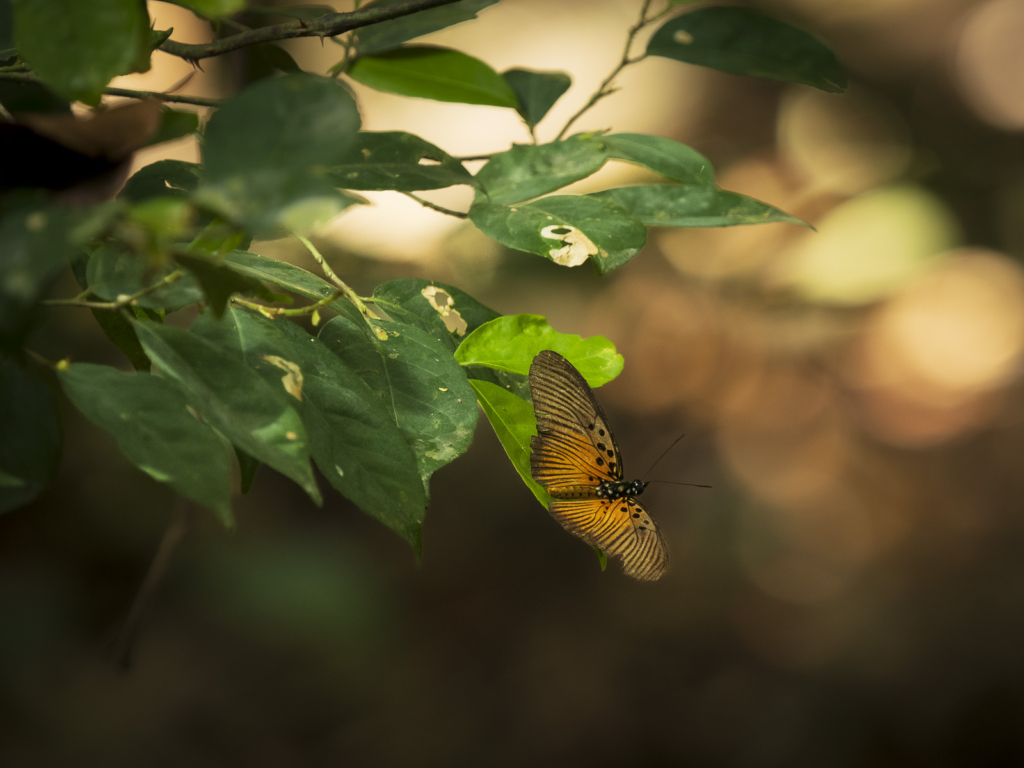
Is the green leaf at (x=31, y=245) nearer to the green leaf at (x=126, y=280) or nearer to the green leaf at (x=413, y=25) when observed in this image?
the green leaf at (x=126, y=280)

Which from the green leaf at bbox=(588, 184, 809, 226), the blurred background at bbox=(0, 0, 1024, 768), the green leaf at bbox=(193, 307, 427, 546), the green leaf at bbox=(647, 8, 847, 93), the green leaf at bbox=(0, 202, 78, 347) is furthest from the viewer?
the blurred background at bbox=(0, 0, 1024, 768)

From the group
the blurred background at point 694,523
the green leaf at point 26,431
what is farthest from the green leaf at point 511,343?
the blurred background at point 694,523

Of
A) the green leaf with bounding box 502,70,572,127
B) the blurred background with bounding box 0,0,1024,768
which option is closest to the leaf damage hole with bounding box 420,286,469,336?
the green leaf with bounding box 502,70,572,127

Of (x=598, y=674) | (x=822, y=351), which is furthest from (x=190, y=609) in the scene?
(x=822, y=351)

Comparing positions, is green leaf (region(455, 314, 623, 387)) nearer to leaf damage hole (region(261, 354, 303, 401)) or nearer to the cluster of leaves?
the cluster of leaves

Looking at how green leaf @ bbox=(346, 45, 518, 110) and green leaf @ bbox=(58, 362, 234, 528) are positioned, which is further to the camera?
green leaf @ bbox=(346, 45, 518, 110)

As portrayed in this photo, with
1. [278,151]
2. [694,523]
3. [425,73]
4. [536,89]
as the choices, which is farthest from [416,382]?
[694,523]

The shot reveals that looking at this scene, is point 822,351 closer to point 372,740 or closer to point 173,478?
point 372,740
